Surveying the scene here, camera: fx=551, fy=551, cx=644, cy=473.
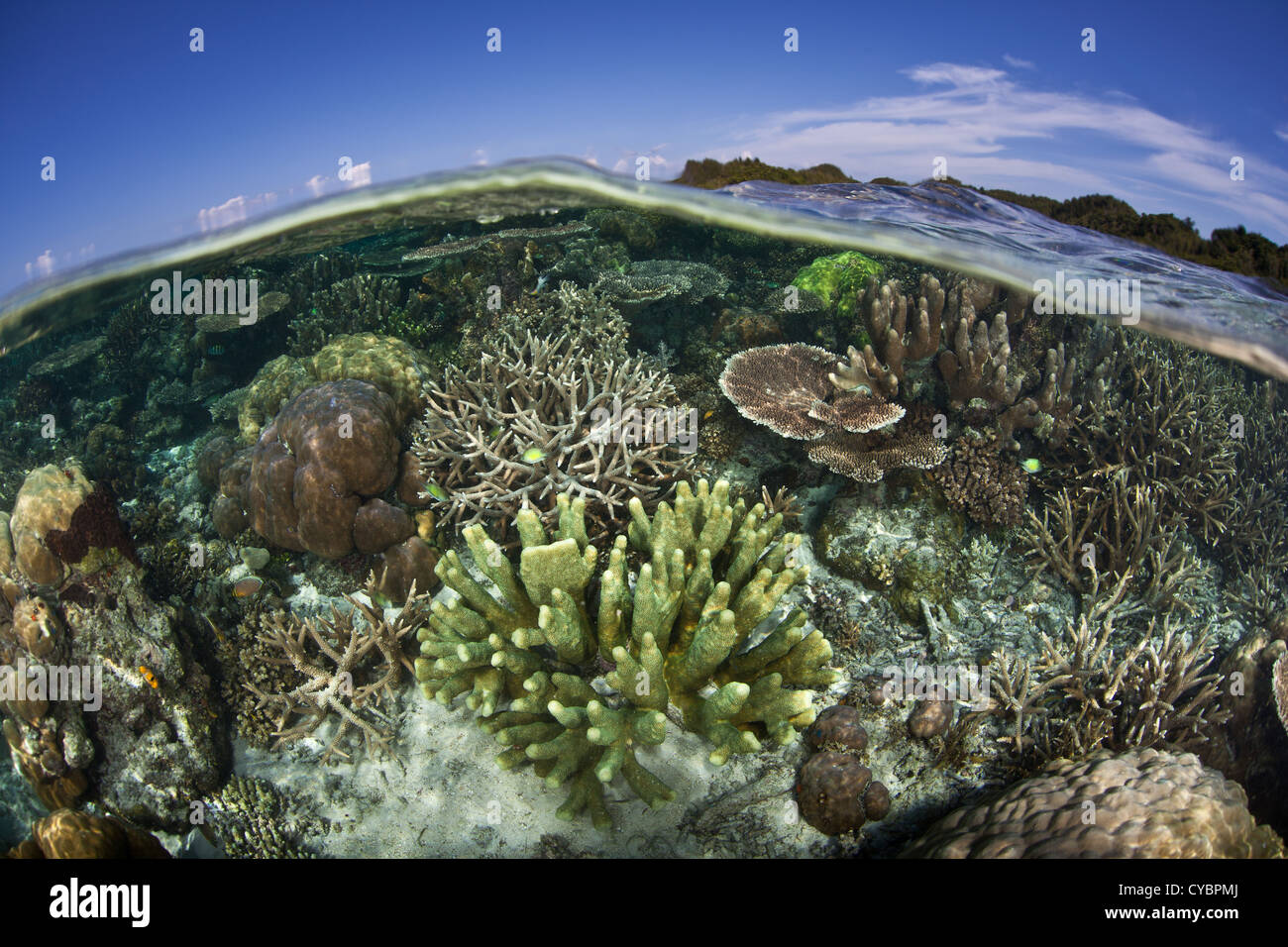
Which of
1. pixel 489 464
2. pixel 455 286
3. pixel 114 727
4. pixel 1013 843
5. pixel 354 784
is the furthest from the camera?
pixel 455 286

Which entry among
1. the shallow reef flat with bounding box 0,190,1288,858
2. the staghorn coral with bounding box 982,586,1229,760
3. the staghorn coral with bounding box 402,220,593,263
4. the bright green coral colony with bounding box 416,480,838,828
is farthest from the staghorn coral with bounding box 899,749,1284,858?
the staghorn coral with bounding box 402,220,593,263

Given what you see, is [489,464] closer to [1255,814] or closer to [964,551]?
[964,551]

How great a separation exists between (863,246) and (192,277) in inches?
536

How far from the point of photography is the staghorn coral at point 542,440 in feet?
16.4

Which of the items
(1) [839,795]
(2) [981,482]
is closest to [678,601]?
(1) [839,795]

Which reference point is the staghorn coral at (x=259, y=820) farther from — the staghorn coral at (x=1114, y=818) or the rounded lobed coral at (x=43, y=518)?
the staghorn coral at (x=1114, y=818)

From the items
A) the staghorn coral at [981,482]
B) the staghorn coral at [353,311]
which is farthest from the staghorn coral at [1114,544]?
the staghorn coral at [353,311]

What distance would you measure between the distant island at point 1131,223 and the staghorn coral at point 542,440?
19.3 ft

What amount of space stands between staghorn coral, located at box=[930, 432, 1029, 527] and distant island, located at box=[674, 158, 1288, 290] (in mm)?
5780

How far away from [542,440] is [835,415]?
9.79ft

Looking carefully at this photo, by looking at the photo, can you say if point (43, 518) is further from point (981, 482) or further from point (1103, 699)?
point (1103, 699)

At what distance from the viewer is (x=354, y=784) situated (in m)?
4.19

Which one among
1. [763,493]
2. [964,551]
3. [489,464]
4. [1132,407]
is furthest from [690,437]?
[1132,407]

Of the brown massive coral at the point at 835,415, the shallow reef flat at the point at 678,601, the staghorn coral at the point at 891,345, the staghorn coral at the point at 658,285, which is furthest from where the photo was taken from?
the staghorn coral at the point at 658,285
